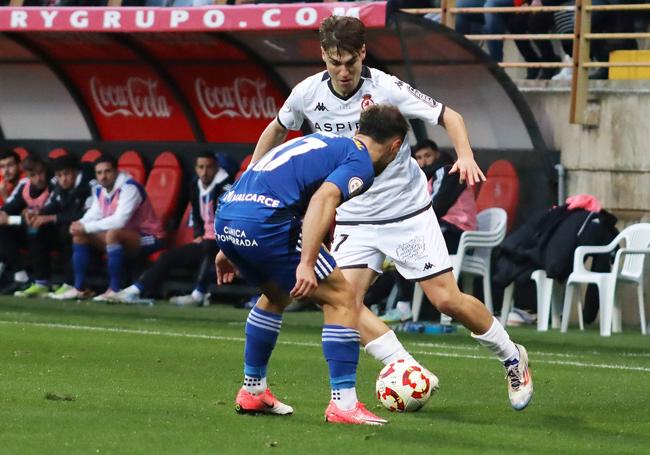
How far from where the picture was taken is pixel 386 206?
880 centimetres

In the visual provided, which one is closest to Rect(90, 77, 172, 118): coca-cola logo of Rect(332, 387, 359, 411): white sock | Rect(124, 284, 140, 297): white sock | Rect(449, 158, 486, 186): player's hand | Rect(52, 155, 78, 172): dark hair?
Rect(52, 155, 78, 172): dark hair

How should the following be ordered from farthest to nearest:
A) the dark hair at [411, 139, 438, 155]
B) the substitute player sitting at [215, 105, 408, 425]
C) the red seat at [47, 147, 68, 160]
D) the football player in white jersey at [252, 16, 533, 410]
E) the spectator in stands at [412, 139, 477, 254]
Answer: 1. the red seat at [47, 147, 68, 160]
2. the dark hair at [411, 139, 438, 155]
3. the spectator in stands at [412, 139, 477, 254]
4. the football player in white jersey at [252, 16, 533, 410]
5. the substitute player sitting at [215, 105, 408, 425]

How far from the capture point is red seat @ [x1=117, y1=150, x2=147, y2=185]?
18531mm

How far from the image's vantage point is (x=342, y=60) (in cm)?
818

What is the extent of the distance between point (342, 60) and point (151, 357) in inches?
132

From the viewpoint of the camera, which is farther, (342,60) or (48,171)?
(48,171)

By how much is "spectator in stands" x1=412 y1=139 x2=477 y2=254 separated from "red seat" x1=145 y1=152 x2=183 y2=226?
13.0 ft

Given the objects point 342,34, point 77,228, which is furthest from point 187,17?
point 342,34

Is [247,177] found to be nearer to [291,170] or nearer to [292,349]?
[291,170]

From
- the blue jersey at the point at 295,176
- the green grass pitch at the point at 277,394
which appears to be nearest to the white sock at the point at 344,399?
the green grass pitch at the point at 277,394

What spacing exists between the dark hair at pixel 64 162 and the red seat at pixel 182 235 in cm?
137

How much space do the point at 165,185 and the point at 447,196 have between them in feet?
14.8

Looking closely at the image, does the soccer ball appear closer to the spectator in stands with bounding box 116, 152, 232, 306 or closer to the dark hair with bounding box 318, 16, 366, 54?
the dark hair with bounding box 318, 16, 366, 54

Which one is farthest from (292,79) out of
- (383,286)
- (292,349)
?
(292,349)
